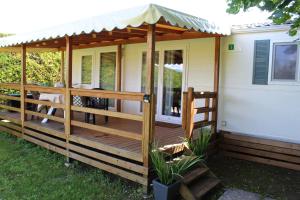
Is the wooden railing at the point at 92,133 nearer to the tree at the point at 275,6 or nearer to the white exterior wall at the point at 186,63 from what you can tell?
the white exterior wall at the point at 186,63

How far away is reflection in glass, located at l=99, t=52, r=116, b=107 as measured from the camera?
9.02 metres

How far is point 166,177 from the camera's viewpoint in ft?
13.3

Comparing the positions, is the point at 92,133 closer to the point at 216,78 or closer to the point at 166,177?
the point at 166,177

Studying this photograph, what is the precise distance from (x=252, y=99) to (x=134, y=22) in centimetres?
327

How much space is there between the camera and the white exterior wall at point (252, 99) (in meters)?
5.65

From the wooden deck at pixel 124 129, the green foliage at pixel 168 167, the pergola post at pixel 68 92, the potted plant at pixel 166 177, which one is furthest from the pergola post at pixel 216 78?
the pergola post at pixel 68 92

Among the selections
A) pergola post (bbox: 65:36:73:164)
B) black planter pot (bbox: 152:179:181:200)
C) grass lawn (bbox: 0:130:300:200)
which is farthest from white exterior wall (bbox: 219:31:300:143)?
pergola post (bbox: 65:36:73:164)

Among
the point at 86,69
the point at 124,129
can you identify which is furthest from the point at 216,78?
the point at 86,69

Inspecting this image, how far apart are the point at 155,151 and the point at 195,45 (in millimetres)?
3465

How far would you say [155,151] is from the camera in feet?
13.9

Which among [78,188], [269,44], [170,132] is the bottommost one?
[78,188]

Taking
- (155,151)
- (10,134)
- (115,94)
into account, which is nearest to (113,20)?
(115,94)

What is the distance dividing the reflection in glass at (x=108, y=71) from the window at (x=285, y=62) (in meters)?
4.76

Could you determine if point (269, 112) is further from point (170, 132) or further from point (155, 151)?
point (155, 151)
